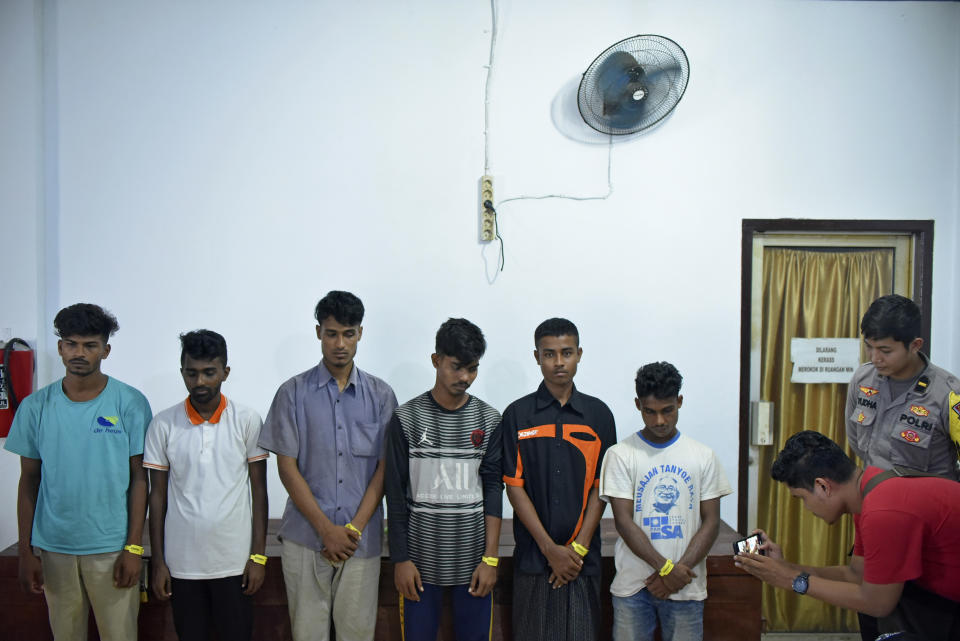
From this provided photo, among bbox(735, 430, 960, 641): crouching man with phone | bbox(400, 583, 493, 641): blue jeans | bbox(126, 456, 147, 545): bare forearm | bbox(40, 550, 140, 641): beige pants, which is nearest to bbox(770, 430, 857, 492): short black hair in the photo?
bbox(735, 430, 960, 641): crouching man with phone

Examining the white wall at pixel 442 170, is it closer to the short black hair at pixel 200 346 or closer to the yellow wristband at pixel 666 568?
the short black hair at pixel 200 346

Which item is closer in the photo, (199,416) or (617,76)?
(199,416)

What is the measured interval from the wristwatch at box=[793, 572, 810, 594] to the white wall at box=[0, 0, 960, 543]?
43.2 inches

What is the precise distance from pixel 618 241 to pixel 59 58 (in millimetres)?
2857

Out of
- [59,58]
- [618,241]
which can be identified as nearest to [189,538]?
[618,241]

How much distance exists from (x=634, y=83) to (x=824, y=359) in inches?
67.1

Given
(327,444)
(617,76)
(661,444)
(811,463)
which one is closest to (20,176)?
(327,444)

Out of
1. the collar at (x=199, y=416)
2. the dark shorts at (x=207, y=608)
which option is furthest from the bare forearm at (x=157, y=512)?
the collar at (x=199, y=416)

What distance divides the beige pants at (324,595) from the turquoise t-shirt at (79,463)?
65cm

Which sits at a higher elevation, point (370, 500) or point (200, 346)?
point (200, 346)

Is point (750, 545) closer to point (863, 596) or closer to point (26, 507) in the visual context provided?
point (863, 596)

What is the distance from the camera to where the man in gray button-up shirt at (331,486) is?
6.28 feet

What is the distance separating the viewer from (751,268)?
2.81 metres

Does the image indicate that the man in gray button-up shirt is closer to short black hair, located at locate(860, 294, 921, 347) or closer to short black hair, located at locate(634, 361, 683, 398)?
short black hair, located at locate(634, 361, 683, 398)
